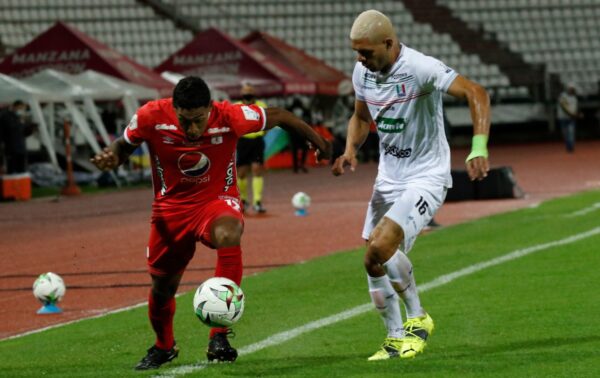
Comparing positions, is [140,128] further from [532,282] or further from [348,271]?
[348,271]

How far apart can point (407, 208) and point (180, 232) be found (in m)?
1.32

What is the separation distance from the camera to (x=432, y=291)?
11.3 metres

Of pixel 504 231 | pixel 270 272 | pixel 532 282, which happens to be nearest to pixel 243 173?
pixel 504 231

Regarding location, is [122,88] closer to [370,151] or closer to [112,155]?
[370,151]

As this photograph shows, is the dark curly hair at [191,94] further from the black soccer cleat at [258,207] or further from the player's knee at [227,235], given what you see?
the black soccer cleat at [258,207]

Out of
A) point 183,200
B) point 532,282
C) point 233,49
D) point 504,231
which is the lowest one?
point 233,49

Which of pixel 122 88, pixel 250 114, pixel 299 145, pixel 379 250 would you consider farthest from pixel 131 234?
pixel 299 145

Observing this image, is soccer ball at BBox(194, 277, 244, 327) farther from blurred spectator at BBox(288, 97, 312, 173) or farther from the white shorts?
blurred spectator at BBox(288, 97, 312, 173)

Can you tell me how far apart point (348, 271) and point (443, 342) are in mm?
4911

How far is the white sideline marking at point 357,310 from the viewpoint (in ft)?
25.7

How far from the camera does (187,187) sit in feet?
25.8

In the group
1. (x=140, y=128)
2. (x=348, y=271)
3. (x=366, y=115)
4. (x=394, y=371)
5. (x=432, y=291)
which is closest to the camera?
(x=394, y=371)

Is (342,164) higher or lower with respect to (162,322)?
higher

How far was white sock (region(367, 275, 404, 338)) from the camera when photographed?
7.91 meters
